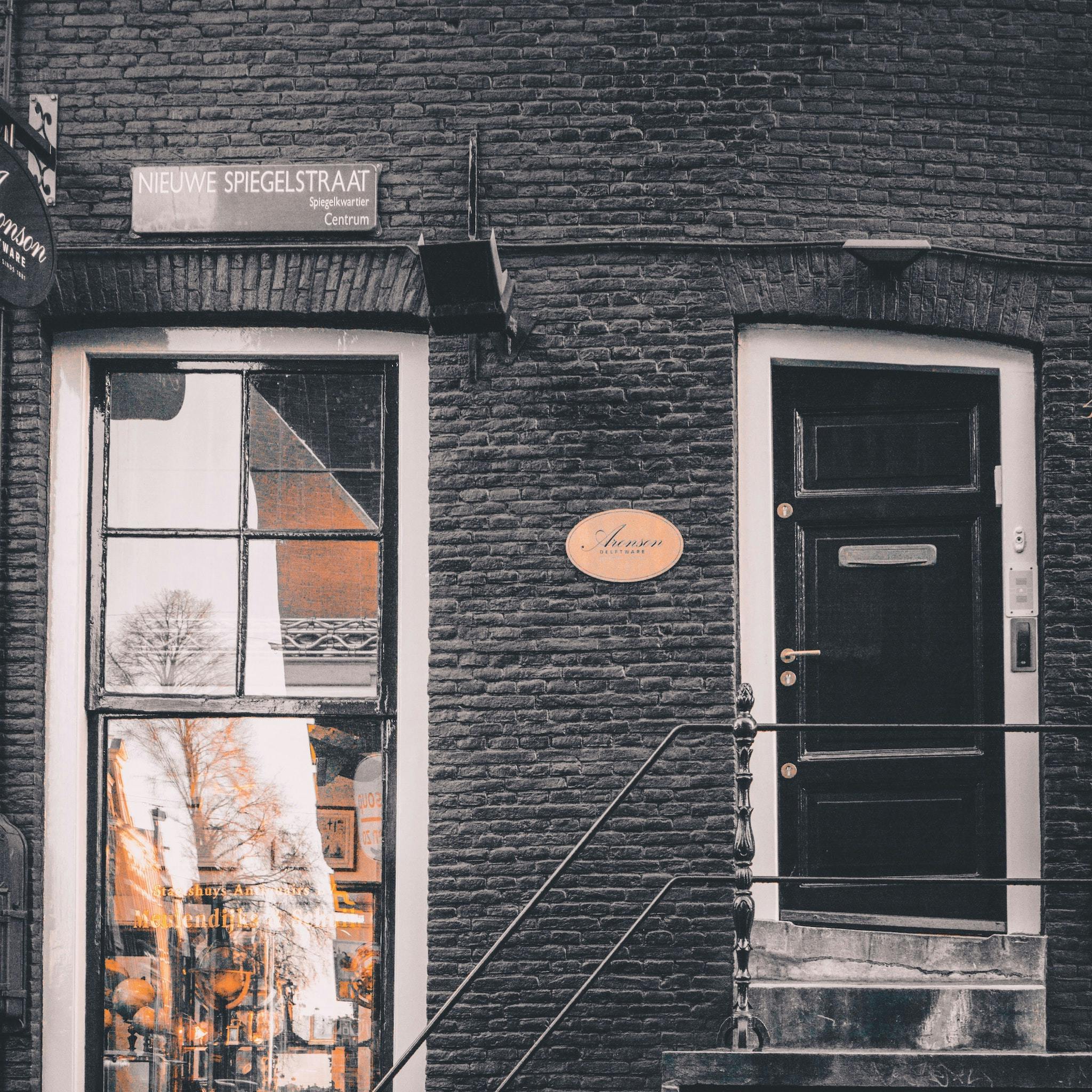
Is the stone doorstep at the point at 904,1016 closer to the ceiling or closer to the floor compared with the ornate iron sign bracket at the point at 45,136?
closer to the floor

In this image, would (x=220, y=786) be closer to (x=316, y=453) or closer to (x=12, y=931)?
(x=12, y=931)

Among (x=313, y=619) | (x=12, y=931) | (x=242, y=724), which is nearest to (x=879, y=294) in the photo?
(x=313, y=619)

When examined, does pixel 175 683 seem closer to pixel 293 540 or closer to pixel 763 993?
pixel 293 540

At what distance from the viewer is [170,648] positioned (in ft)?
16.5

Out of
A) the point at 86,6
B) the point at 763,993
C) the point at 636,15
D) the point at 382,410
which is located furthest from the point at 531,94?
the point at 763,993

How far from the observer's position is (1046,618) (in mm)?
4855

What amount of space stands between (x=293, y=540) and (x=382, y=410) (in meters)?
0.71

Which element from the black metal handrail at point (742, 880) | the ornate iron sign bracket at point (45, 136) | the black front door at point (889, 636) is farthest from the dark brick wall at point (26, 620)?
the black front door at point (889, 636)

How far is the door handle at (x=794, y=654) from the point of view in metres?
5.02

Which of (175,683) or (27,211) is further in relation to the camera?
(175,683)

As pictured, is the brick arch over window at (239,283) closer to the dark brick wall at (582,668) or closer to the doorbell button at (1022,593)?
the dark brick wall at (582,668)

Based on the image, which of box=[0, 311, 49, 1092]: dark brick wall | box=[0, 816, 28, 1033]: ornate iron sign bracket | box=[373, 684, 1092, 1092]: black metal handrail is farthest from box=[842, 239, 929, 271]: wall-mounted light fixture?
box=[0, 816, 28, 1033]: ornate iron sign bracket

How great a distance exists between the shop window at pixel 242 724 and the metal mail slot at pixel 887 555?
6.77 feet

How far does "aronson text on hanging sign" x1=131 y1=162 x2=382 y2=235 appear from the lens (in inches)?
195
